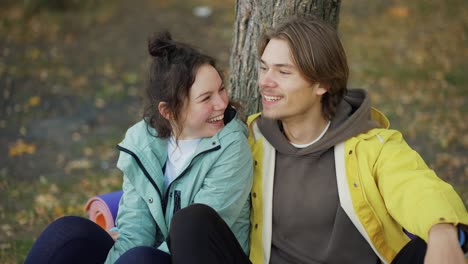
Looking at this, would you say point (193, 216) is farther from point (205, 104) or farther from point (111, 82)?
point (111, 82)

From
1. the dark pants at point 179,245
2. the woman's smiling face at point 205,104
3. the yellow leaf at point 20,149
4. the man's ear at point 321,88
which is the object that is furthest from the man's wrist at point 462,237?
the yellow leaf at point 20,149

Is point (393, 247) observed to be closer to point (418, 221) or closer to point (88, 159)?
point (418, 221)

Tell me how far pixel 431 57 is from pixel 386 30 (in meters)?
1.00

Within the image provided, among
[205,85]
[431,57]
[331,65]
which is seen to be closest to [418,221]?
[331,65]

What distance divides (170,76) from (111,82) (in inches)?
176

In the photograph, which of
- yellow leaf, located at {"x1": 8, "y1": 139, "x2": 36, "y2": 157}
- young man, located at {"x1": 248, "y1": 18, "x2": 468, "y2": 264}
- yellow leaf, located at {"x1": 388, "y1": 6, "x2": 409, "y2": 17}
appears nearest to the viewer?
young man, located at {"x1": 248, "y1": 18, "x2": 468, "y2": 264}

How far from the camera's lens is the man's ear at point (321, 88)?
10.3 ft

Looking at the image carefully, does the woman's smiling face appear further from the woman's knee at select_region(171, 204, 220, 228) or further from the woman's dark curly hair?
the woman's knee at select_region(171, 204, 220, 228)

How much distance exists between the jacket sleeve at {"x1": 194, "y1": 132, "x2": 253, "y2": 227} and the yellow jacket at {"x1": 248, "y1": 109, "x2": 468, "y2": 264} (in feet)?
0.37

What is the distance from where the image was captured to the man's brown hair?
301cm

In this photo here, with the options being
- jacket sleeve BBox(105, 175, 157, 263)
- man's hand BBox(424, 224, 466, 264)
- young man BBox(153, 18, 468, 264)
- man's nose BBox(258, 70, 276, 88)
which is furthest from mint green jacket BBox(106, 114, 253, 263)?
man's hand BBox(424, 224, 466, 264)

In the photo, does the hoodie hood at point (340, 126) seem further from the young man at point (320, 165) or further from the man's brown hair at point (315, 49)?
the man's brown hair at point (315, 49)

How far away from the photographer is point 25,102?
6938mm

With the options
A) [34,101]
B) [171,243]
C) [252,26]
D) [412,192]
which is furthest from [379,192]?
[34,101]
